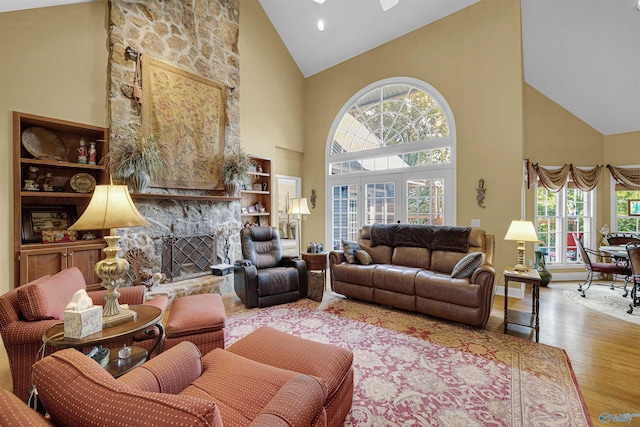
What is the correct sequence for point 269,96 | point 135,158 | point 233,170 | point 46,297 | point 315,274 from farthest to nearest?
point 269,96, point 233,170, point 315,274, point 135,158, point 46,297

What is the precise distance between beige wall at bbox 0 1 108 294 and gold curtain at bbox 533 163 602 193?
24.5 ft

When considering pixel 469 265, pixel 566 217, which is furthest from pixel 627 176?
pixel 469 265

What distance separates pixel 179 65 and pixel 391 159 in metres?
4.03

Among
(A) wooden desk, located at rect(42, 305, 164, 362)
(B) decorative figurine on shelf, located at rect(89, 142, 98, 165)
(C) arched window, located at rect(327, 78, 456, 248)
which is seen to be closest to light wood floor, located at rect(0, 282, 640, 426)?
(A) wooden desk, located at rect(42, 305, 164, 362)

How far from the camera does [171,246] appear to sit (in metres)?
4.34

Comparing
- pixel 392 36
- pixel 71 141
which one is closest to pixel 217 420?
pixel 71 141

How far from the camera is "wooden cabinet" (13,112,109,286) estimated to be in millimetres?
3131

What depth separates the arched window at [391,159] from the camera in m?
5.00

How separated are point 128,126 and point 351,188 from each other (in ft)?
13.4

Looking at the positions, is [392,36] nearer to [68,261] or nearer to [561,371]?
[561,371]

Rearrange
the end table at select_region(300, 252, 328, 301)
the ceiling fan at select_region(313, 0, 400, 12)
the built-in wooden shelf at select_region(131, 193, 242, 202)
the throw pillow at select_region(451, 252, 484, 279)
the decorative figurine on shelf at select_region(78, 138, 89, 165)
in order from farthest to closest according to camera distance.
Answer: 1. the ceiling fan at select_region(313, 0, 400, 12)
2. the end table at select_region(300, 252, 328, 301)
3. the built-in wooden shelf at select_region(131, 193, 242, 202)
4. the decorative figurine on shelf at select_region(78, 138, 89, 165)
5. the throw pillow at select_region(451, 252, 484, 279)

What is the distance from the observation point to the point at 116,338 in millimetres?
1655

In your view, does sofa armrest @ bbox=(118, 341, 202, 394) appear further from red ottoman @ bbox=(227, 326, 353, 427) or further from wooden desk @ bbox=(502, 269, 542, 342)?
wooden desk @ bbox=(502, 269, 542, 342)

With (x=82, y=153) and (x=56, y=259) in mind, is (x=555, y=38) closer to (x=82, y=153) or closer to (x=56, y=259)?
(x=82, y=153)
